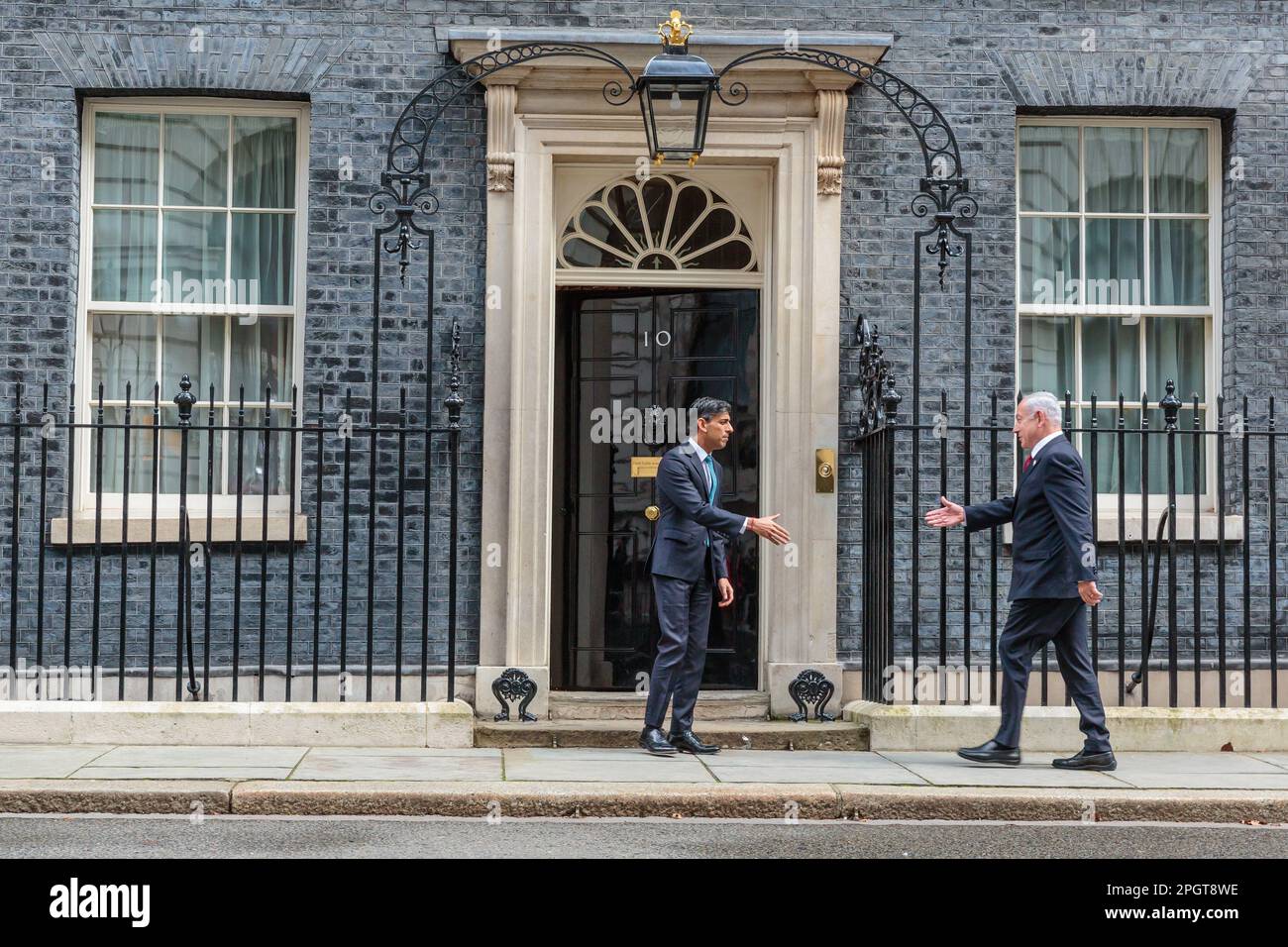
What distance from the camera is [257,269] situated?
33.8 feet

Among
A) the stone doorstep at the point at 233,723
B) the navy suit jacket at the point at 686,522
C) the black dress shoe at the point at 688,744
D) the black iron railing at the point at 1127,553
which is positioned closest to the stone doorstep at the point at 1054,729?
the black iron railing at the point at 1127,553

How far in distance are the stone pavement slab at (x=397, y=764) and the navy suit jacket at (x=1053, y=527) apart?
2845 mm

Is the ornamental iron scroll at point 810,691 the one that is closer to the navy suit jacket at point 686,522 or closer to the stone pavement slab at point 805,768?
the stone pavement slab at point 805,768

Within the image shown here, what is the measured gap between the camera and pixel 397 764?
822cm

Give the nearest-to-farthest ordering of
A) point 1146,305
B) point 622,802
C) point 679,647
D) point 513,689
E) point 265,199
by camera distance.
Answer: point 622,802, point 679,647, point 513,689, point 265,199, point 1146,305

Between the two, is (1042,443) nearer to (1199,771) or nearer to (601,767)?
(1199,771)

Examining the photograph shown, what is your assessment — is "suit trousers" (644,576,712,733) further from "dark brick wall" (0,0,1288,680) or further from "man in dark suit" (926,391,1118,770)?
"dark brick wall" (0,0,1288,680)

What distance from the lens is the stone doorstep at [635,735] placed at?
9.20 meters

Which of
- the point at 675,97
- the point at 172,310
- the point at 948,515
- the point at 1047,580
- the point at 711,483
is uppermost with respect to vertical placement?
the point at 675,97

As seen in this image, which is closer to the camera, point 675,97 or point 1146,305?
point 675,97

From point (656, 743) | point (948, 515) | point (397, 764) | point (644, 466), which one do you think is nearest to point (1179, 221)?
point (948, 515)

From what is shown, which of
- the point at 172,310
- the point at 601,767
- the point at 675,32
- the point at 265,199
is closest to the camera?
the point at 601,767

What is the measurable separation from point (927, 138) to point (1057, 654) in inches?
140

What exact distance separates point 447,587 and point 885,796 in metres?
3.57
